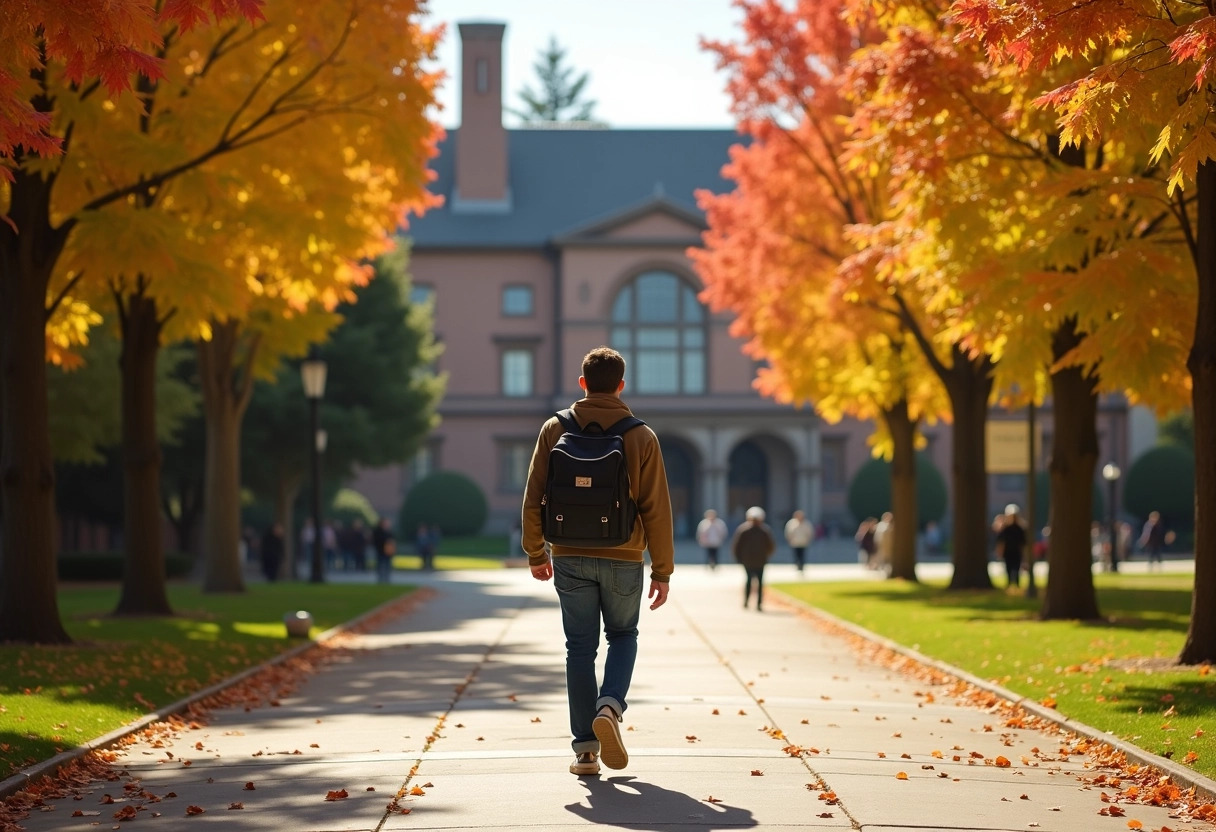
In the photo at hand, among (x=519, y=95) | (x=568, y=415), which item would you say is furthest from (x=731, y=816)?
(x=519, y=95)

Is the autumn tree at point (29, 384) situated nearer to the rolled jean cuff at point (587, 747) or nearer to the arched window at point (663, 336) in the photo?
the rolled jean cuff at point (587, 747)

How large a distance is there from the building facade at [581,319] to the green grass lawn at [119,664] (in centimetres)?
4426

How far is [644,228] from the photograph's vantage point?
68.4 meters

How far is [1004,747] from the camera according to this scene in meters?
10.1

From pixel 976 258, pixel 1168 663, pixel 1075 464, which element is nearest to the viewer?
pixel 1168 663

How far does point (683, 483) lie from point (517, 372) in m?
8.60

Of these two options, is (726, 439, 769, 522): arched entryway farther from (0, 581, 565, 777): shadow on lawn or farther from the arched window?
(0, 581, 565, 777): shadow on lawn

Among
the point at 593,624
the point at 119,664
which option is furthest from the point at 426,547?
the point at 593,624

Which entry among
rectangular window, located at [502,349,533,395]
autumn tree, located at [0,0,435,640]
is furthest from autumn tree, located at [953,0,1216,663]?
rectangular window, located at [502,349,533,395]

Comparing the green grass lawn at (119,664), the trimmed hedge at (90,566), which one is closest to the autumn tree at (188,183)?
the green grass lawn at (119,664)

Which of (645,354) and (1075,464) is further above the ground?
(645,354)

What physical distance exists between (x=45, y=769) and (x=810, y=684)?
22.9 feet

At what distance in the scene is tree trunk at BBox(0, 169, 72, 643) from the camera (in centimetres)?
1573

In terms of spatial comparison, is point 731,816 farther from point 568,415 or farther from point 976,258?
point 976,258
